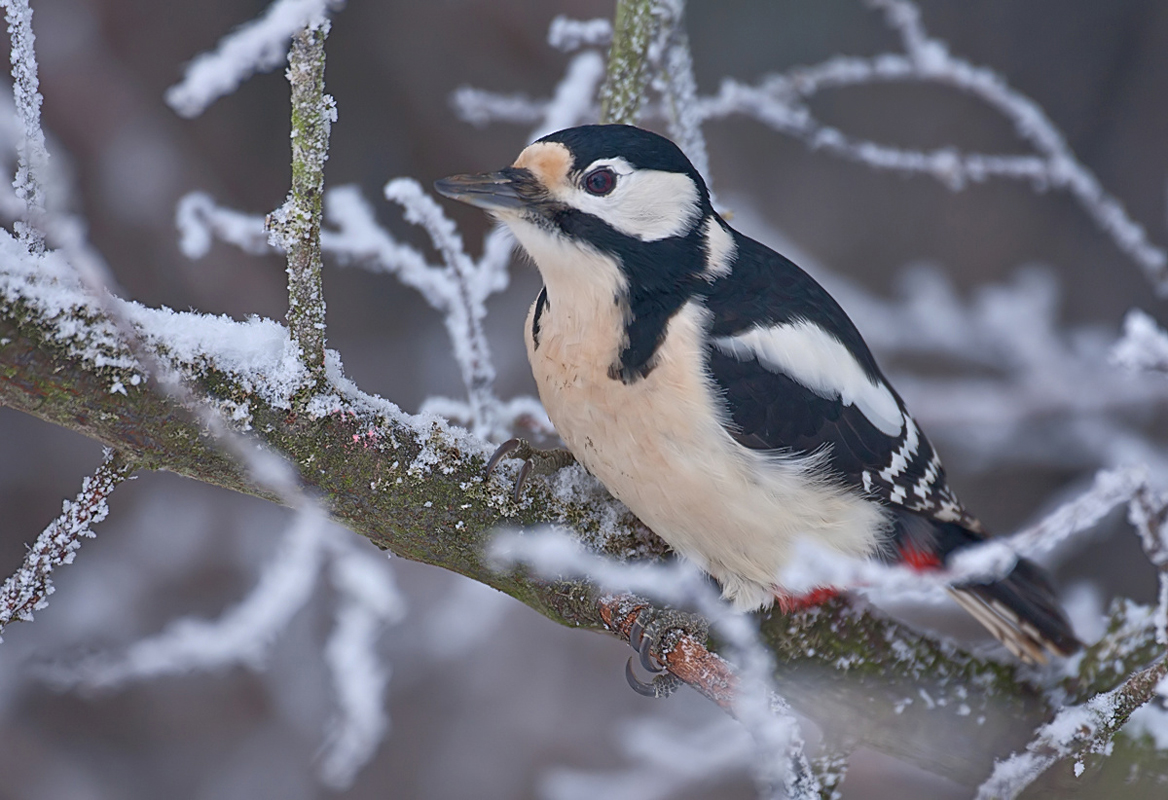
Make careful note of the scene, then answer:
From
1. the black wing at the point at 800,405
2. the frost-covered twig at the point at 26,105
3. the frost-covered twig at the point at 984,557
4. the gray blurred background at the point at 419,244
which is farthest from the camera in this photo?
the gray blurred background at the point at 419,244

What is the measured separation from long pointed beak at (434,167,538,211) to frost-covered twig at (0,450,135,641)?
1.83ft

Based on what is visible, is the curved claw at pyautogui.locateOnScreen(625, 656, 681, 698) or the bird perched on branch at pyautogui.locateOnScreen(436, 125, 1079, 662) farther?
the curved claw at pyautogui.locateOnScreen(625, 656, 681, 698)

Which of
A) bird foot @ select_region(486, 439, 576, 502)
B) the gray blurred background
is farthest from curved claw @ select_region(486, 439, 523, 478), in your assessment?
the gray blurred background

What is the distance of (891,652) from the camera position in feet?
5.32

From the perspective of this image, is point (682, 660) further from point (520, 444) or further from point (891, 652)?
point (891, 652)

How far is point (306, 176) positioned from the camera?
972 millimetres

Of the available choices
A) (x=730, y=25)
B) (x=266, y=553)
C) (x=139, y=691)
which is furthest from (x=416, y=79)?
(x=139, y=691)

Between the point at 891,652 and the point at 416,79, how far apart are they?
1813 mm

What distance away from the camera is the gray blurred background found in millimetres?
2365

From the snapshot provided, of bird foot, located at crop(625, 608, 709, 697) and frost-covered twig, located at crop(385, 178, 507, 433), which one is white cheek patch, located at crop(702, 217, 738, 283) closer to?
frost-covered twig, located at crop(385, 178, 507, 433)

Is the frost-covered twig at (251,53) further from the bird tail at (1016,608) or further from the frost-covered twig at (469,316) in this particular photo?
the bird tail at (1016,608)

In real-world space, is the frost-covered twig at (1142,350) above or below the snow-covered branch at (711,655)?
above

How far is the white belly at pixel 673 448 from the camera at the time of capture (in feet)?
4.52

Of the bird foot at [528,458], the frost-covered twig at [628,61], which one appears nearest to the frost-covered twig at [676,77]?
the frost-covered twig at [628,61]
